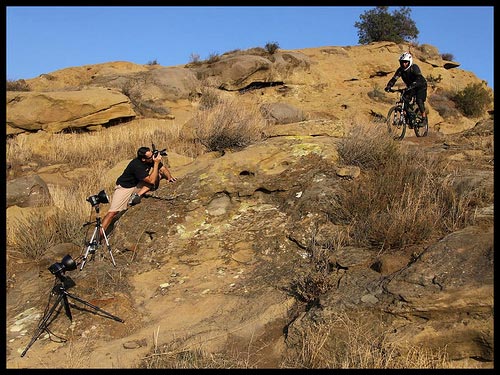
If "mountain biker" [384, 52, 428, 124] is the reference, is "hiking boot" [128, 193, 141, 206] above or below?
below

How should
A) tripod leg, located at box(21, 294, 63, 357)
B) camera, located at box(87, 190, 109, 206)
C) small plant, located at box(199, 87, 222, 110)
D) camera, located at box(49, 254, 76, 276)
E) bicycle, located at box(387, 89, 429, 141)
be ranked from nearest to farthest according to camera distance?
tripod leg, located at box(21, 294, 63, 357)
camera, located at box(49, 254, 76, 276)
camera, located at box(87, 190, 109, 206)
bicycle, located at box(387, 89, 429, 141)
small plant, located at box(199, 87, 222, 110)

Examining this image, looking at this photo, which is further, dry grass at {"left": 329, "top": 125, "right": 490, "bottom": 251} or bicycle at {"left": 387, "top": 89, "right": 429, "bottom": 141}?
bicycle at {"left": 387, "top": 89, "right": 429, "bottom": 141}

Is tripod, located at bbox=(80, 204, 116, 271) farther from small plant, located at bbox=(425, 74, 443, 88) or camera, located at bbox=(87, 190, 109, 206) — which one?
small plant, located at bbox=(425, 74, 443, 88)

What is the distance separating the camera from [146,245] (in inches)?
262

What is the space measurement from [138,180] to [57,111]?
28.4 feet

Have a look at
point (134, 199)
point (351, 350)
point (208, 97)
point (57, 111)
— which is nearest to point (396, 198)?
point (351, 350)

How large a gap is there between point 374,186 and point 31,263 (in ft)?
17.7

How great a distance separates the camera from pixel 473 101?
69.6ft

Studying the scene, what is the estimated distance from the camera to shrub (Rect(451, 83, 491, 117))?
2116 cm

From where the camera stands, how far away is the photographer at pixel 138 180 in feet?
24.4

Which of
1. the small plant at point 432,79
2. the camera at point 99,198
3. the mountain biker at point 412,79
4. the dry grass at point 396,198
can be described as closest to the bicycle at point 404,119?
the mountain biker at point 412,79

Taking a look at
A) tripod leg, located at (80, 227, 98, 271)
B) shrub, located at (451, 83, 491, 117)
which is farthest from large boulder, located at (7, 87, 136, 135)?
shrub, located at (451, 83, 491, 117)

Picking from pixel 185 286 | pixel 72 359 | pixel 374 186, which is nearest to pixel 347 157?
pixel 374 186

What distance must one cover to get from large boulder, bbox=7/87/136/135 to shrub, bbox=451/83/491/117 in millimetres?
15511
